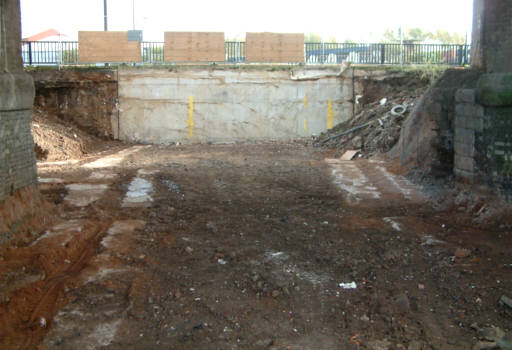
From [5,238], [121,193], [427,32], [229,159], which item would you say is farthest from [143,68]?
[427,32]

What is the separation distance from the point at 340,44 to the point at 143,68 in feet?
29.8

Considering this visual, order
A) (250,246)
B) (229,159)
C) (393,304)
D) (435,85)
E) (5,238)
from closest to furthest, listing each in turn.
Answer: (393,304) → (5,238) → (250,246) → (435,85) → (229,159)

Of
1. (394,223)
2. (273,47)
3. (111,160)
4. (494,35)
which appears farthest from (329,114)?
(394,223)

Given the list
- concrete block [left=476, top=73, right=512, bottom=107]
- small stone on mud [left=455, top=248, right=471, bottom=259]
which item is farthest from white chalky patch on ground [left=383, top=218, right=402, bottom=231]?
concrete block [left=476, top=73, right=512, bottom=107]

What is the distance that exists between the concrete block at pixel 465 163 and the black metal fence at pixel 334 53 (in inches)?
496

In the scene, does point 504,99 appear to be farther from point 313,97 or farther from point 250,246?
point 313,97

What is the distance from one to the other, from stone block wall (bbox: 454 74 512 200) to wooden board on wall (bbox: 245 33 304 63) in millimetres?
13331

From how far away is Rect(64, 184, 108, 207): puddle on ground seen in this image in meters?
10.7

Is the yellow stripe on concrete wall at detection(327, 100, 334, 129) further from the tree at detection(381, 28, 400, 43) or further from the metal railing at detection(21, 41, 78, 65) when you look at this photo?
the metal railing at detection(21, 41, 78, 65)

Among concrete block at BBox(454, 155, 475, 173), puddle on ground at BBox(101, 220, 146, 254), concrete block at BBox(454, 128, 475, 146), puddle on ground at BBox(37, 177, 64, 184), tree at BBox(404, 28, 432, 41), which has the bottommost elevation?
puddle on ground at BBox(101, 220, 146, 254)

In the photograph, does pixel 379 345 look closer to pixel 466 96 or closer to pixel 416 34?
pixel 466 96

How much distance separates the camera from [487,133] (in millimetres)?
10188

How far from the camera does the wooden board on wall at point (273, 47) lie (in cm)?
2362

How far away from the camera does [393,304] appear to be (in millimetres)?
6449
